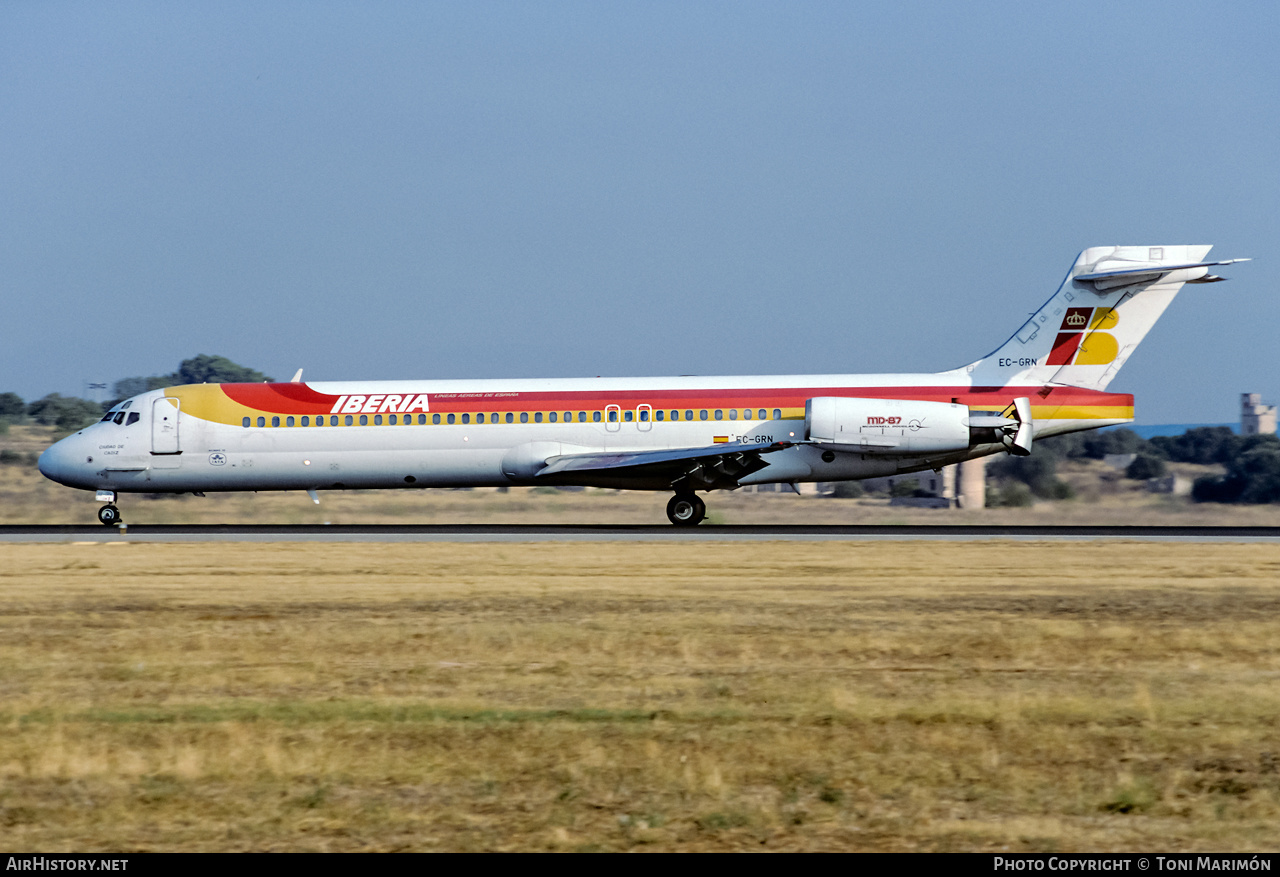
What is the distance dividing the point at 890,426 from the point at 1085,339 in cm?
522

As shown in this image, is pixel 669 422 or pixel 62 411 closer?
pixel 669 422

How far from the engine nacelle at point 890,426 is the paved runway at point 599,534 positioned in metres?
1.89

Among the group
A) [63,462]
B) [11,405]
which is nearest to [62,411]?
[11,405]

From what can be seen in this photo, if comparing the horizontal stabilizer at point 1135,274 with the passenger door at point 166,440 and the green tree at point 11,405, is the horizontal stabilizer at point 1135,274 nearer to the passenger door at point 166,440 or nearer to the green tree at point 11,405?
the passenger door at point 166,440

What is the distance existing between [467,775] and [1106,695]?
17.8ft

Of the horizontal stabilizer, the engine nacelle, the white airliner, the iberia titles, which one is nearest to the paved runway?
the white airliner

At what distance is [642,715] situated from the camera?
1015cm

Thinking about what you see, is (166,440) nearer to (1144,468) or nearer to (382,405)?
(382,405)

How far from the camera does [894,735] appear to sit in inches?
373

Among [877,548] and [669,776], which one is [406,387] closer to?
[877,548]

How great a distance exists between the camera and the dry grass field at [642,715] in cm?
752

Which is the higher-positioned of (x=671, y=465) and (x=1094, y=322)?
(x=1094, y=322)

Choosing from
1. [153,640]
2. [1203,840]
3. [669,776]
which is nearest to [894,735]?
[669,776]

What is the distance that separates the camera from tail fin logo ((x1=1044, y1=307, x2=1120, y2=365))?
2983 cm
